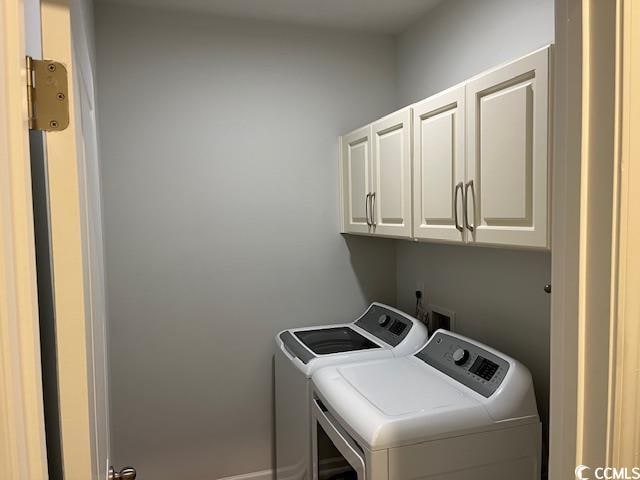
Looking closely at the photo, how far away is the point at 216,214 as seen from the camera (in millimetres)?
2451

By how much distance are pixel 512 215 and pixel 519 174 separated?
13 cm

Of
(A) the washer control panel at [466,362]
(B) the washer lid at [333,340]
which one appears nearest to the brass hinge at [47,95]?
(A) the washer control panel at [466,362]

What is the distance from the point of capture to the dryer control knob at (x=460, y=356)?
184cm

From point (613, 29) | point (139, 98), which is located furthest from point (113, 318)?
point (613, 29)

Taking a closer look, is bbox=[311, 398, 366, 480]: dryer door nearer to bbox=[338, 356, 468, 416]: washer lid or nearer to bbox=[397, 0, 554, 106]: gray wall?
bbox=[338, 356, 468, 416]: washer lid

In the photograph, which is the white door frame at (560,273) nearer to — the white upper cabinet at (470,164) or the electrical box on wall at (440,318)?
the white upper cabinet at (470,164)

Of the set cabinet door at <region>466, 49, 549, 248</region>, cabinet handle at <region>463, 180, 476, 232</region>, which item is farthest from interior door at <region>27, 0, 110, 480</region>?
cabinet handle at <region>463, 180, 476, 232</region>

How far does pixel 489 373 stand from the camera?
1703mm

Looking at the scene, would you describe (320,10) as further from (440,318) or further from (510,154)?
(440,318)

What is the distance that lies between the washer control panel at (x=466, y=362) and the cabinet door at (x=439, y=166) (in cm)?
46

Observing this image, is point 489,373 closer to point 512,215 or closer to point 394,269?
point 512,215

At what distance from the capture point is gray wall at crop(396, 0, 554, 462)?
1.76 meters

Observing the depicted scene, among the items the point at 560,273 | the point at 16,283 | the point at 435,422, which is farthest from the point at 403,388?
the point at 16,283

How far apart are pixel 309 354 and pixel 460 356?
685mm
